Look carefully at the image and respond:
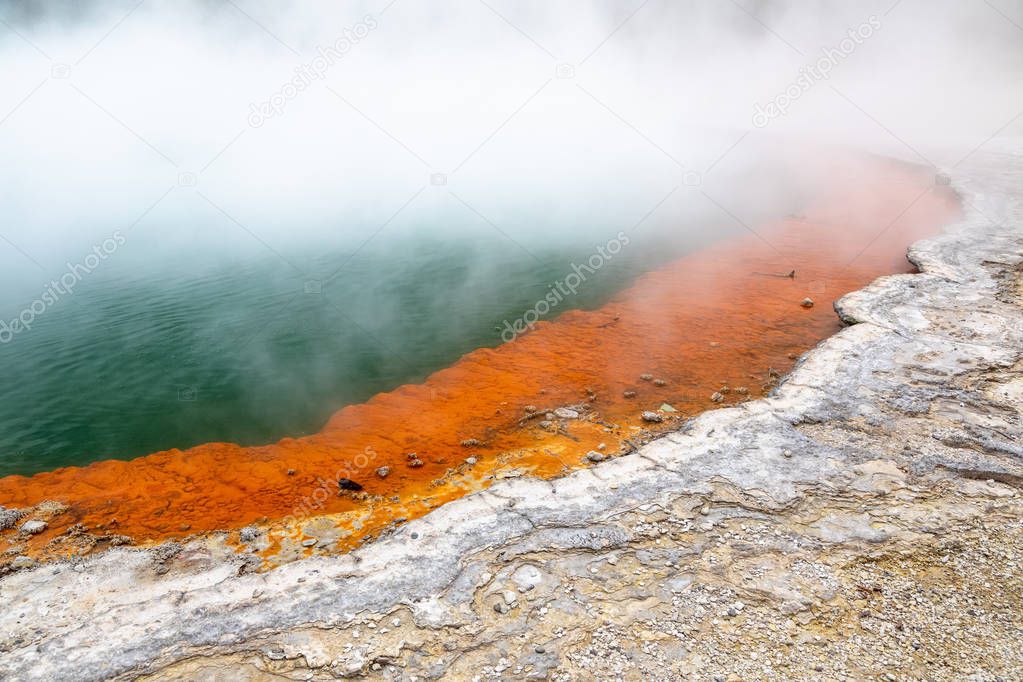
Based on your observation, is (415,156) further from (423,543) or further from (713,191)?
(423,543)

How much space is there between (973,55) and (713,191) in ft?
174

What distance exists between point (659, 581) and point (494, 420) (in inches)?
151

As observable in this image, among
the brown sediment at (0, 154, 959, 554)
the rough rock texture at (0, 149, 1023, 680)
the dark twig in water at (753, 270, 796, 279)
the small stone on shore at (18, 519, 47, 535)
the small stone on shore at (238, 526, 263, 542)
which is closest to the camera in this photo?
the rough rock texture at (0, 149, 1023, 680)

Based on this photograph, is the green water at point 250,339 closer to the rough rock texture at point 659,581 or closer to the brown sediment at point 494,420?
the brown sediment at point 494,420

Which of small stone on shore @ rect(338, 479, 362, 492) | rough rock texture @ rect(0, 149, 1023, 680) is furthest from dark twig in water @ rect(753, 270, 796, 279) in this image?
small stone on shore @ rect(338, 479, 362, 492)

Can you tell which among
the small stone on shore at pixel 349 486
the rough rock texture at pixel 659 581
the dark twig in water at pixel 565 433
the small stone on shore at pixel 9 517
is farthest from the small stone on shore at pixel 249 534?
the dark twig in water at pixel 565 433

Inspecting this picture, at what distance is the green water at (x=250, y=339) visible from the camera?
29.0ft

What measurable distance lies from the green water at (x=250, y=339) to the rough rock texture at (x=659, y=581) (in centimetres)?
402

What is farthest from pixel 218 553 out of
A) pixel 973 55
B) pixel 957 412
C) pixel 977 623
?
pixel 973 55

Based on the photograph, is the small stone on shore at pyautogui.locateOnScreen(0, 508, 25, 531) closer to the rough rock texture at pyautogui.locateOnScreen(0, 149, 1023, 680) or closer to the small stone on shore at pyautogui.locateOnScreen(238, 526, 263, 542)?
the rough rock texture at pyautogui.locateOnScreen(0, 149, 1023, 680)

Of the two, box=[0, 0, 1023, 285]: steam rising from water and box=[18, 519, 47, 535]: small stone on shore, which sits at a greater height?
box=[0, 0, 1023, 285]: steam rising from water

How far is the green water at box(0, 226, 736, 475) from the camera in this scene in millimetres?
8852

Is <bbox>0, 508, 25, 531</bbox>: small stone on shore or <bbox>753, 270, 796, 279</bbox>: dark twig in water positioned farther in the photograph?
<bbox>753, 270, 796, 279</bbox>: dark twig in water

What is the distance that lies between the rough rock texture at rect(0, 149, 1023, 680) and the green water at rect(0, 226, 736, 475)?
4016 millimetres
